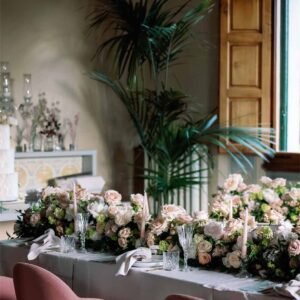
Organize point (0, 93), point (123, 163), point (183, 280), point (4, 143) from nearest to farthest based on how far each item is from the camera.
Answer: point (183, 280), point (4, 143), point (0, 93), point (123, 163)

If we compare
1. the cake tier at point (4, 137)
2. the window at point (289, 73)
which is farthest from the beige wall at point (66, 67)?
the window at point (289, 73)

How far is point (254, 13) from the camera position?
6188 mm

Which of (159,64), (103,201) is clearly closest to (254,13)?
(159,64)

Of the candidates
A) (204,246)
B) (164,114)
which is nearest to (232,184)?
(204,246)

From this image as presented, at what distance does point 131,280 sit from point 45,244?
0.70 meters

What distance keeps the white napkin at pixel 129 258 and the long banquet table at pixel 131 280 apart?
28mm

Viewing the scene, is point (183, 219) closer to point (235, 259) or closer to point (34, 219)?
point (235, 259)

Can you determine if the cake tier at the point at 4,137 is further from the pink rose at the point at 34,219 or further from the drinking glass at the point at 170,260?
the drinking glass at the point at 170,260

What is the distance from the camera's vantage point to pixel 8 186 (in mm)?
5379

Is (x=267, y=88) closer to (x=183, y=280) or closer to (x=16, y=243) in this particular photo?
(x=16, y=243)

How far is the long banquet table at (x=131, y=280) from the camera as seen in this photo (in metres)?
2.84

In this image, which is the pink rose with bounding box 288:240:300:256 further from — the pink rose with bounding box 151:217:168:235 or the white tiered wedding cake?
the white tiered wedding cake

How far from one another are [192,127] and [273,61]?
2.84ft

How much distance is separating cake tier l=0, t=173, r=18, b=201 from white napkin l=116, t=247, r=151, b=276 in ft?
7.32
